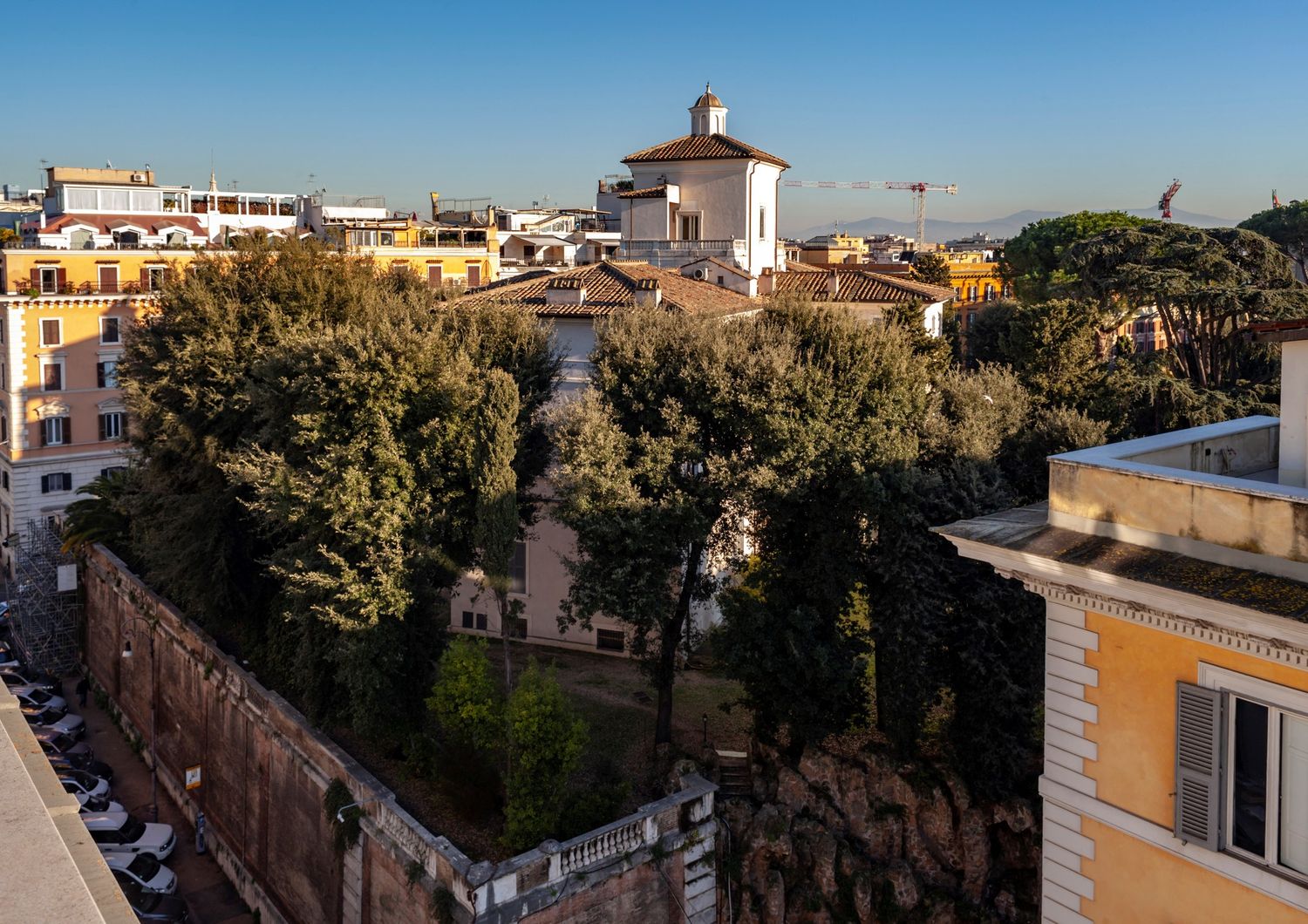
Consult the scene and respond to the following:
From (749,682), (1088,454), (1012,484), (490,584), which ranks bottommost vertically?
(749,682)

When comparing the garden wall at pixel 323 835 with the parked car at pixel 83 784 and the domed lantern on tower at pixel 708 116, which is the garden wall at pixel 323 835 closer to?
the parked car at pixel 83 784

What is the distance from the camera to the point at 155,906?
21188mm

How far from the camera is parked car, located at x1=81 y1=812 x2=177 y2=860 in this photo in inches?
888

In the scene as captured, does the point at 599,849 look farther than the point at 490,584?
No

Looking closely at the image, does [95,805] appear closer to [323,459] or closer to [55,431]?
[323,459]

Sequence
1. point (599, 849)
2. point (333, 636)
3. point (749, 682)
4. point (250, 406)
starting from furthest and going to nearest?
1. point (250, 406)
2. point (333, 636)
3. point (749, 682)
4. point (599, 849)

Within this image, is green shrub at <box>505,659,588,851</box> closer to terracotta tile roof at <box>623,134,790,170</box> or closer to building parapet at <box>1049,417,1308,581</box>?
building parapet at <box>1049,417,1308,581</box>

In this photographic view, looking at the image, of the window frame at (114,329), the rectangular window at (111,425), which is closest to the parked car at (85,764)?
the rectangular window at (111,425)

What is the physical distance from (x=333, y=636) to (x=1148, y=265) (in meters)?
23.9

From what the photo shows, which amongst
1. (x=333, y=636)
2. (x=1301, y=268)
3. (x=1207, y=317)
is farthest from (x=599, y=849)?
(x=1301, y=268)

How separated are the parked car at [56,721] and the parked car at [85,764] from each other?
1.69 metres

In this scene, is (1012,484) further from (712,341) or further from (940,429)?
(712,341)

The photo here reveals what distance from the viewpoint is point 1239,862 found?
852 centimetres

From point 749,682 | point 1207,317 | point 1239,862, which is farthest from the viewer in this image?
point 1207,317
